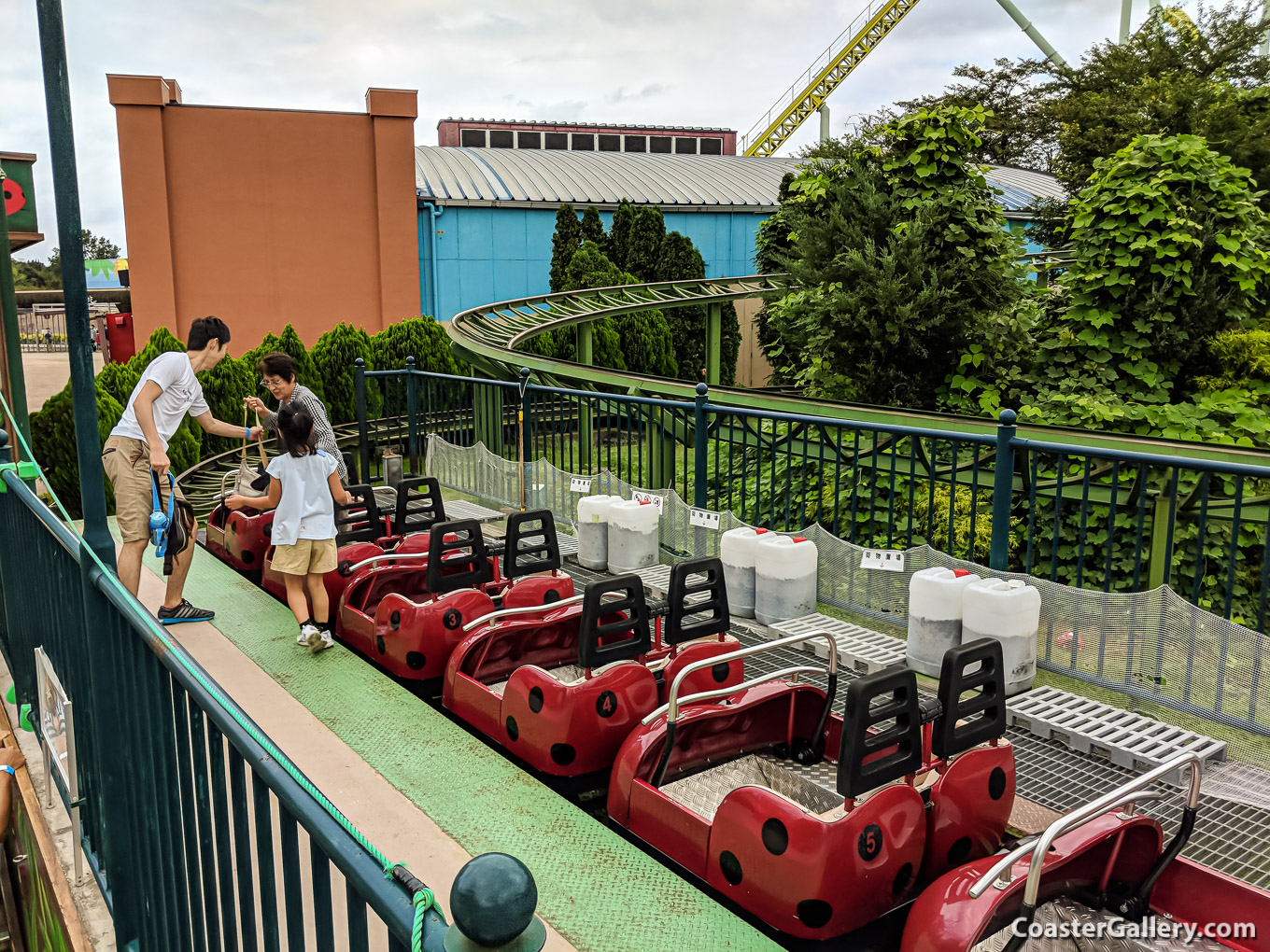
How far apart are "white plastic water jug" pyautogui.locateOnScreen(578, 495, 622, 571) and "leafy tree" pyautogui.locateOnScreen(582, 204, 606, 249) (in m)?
17.7

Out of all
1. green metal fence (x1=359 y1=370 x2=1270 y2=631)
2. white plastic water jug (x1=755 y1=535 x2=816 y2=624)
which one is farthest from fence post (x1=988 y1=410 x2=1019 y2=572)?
white plastic water jug (x1=755 y1=535 x2=816 y2=624)

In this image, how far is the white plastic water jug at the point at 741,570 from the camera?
613 cm

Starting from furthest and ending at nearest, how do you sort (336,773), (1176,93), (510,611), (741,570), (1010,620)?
(1176,93), (741,570), (1010,620), (510,611), (336,773)

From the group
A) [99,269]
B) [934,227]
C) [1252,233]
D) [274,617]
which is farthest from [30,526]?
[99,269]

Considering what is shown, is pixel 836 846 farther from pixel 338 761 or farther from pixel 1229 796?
pixel 338 761

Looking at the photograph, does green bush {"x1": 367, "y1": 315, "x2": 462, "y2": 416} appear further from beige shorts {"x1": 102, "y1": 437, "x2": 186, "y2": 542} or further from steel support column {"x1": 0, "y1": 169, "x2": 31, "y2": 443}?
beige shorts {"x1": 102, "y1": 437, "x2": 186, "y2": 542}

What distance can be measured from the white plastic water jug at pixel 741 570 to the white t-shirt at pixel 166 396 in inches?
136

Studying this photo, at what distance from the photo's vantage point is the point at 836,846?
9.68 feet

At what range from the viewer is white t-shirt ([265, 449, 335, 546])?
5.48 m

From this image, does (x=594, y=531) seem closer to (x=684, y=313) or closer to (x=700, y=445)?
(x=700, y=445)

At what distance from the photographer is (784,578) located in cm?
593

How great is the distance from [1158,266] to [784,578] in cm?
784

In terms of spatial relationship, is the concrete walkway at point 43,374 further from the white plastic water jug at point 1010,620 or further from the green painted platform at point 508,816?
the white plastic water jug at point 1010,620

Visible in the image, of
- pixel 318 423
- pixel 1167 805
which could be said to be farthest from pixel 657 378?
pixel 1167 805
